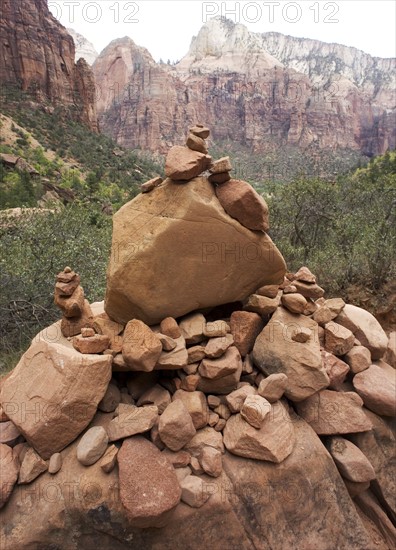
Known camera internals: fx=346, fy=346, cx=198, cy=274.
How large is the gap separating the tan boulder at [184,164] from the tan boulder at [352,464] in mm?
3469

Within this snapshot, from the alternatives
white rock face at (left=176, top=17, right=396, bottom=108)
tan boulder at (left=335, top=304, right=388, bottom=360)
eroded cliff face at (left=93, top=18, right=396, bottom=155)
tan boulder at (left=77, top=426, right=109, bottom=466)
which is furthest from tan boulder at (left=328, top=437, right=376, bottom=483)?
white rock face at (left=176, top=17, right=396, bottom=108)

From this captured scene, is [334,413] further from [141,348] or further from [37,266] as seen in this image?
[37,266]

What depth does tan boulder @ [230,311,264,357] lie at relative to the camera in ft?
13.7

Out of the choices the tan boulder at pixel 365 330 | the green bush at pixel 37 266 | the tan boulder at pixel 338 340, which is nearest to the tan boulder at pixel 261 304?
the tan boulder at pixel 338 340

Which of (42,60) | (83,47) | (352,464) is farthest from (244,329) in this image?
(83,47)

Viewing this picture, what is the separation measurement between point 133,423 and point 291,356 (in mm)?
1866

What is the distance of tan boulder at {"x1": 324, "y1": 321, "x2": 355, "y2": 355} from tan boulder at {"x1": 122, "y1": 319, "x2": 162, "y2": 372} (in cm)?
216

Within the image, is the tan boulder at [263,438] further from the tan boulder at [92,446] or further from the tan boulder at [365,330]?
the tan boulder at [365,330]

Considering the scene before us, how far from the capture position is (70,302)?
4.00m

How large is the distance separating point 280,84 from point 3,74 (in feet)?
382

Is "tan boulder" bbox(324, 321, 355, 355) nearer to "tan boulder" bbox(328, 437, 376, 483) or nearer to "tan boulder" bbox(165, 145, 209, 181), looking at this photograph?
"tan boulder" bbox(328, 437, 376, 483)

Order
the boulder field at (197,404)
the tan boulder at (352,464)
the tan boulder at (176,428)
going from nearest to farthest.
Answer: the boulder field at (197,404) → the tan boulder at (176,428) → the tan boulder at (352,464)

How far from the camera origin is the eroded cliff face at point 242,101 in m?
128

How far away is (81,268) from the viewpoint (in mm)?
8672
